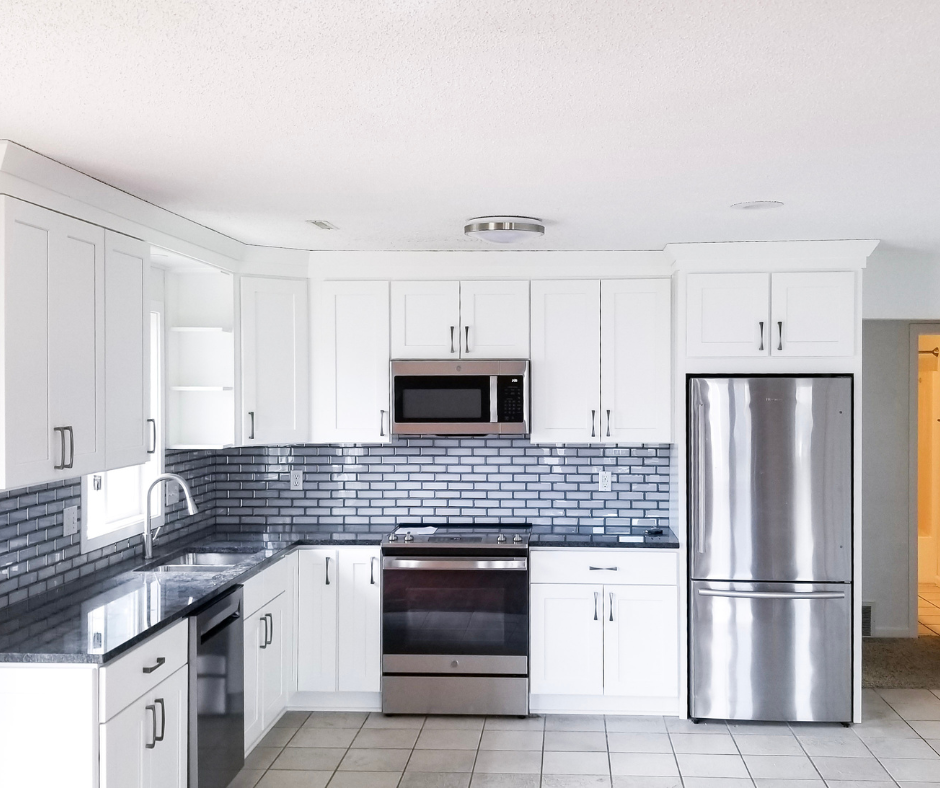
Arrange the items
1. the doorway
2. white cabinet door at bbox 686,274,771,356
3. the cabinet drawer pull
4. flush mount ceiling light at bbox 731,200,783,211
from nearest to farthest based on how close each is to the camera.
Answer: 1. the cabinet drawer pull
2. flush mount ceiling light at bbox 731,200,783,211
3. white cabinet door at bbox 686,274,771,356
4. the doorway

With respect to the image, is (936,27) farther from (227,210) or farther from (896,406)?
(896,406)

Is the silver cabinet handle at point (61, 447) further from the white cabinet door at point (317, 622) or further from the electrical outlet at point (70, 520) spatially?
the white cabinet door at point (317, 622)

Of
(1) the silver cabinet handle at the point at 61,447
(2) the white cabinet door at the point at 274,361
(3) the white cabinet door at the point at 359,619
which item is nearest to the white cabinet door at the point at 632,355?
(3) the white cabinet door at the point at 359,619

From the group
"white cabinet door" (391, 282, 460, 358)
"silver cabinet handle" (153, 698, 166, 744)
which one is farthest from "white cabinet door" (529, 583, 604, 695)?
"silver cabinet handle" (153, 698, 166, 744)

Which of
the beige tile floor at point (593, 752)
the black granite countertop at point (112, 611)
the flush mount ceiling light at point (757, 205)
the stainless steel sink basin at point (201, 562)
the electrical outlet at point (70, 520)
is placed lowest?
the beige tile floor at point (593, 752)

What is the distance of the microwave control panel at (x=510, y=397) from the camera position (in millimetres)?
4414

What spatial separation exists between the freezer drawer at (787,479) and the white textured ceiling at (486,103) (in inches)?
39.0

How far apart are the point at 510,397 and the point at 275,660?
1728 millimetres

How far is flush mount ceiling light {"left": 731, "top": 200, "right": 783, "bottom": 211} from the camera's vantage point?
10.8 ft

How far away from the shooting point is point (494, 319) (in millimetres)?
4520

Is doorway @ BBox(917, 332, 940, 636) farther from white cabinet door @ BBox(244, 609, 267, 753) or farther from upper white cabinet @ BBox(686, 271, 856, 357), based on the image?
white cabinet door @ BBox(244, 609, 267, 753)

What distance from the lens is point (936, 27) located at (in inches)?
66.7

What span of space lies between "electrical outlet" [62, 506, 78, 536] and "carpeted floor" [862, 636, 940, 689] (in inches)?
163

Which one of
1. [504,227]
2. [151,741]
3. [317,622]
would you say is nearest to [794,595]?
[504,227]
